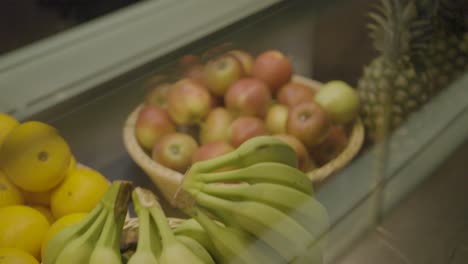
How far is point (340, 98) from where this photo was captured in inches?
43.0

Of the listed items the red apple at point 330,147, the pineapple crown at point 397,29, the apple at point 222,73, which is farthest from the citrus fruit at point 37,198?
the pineapple crown at point 397,29

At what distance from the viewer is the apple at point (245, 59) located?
976 millimetres

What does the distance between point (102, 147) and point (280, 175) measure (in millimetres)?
413

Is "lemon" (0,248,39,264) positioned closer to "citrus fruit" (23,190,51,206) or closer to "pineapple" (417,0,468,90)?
"citrus fruit" (23,190,51,206)

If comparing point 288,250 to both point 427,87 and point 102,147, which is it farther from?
point 427,87

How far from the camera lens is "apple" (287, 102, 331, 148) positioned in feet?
3.19

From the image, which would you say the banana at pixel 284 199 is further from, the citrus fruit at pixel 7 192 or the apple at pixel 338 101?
the apple at pixel 338 101

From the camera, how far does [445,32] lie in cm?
126

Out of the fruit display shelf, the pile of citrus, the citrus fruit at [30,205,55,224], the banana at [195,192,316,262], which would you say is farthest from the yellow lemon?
the banana at [195,192,316,262]

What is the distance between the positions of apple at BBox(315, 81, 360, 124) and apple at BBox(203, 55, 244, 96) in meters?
0.17

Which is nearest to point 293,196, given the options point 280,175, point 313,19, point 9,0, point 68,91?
point 280,175

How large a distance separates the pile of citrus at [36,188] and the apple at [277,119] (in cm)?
36

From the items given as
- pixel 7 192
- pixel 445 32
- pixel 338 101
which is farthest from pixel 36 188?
pixel 445 32

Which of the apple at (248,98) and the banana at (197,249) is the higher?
the banana at (197,249)
